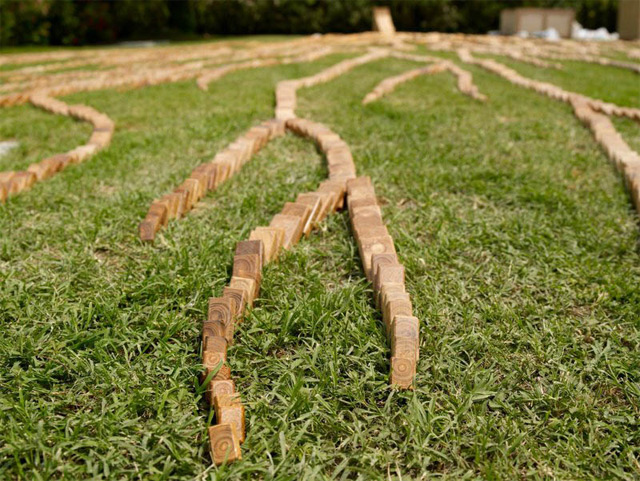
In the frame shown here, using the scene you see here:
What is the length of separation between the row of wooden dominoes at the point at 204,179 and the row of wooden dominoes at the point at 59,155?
83 cm

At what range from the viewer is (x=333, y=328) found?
186cm

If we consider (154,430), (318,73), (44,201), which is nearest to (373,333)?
(154,430)

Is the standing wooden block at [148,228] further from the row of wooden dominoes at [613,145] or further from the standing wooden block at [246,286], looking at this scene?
the row of wooden dominoes at [613,145]

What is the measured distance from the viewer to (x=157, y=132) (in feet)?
Answer: 13.2

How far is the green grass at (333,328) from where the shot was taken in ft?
4.70

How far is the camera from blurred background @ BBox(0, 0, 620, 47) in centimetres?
1540

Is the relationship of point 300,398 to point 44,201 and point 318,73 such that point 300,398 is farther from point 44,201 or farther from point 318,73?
point 318,73

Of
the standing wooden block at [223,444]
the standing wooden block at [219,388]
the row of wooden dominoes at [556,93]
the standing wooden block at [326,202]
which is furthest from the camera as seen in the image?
the row of wooden dominoes at [556,93]

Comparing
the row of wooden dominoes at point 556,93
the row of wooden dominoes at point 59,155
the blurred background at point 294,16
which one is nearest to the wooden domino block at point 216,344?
the row of wooden dominoes at point 59,155

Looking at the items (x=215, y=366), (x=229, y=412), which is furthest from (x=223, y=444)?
(x=215, y=366)

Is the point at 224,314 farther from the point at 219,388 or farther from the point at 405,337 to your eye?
the point at 405,337

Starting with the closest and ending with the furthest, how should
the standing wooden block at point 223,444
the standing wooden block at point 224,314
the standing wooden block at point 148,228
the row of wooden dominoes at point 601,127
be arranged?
the standing wooden block at point 223,444 < the standing wooden block at point 224,314 < the standing wooden block at point 148,228 < the row of wooden dominoes at point 601,127

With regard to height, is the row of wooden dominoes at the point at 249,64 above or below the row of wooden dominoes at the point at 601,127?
above

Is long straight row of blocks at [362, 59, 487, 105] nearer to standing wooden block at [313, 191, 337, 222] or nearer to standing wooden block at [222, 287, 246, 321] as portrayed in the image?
standing wooden block at [313, 191, 337, 222]
